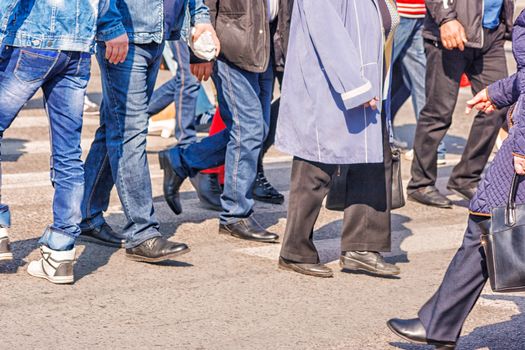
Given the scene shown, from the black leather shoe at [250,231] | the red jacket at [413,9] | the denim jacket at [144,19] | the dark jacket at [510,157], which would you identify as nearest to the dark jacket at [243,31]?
the denim jacket at [144,19]

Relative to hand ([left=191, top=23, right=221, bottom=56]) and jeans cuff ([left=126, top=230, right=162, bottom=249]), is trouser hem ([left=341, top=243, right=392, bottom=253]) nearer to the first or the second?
jeans cuff ([left=126, top=230, right=162, bottom=249])

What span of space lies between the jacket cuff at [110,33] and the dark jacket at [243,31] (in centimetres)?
103

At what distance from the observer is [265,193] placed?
26.4 feet

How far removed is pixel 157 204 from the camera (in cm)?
781

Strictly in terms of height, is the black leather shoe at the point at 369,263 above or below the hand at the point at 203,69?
below

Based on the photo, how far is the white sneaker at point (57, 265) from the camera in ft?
18.8

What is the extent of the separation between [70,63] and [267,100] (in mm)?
1794

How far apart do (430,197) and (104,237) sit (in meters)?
2.64

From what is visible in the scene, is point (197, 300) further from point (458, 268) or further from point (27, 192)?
point (27, 192)

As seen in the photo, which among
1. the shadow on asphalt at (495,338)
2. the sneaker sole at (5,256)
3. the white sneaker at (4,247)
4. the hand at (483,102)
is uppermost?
the hand at (483,102)

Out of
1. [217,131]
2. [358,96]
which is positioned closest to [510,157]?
[358,96]

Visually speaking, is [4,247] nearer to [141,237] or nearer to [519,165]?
[141,237]

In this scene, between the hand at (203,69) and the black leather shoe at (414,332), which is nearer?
the black leather shoe at (414,332)

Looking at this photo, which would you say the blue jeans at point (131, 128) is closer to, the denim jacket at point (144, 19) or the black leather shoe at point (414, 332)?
the denim jacket at point (144, 19)
